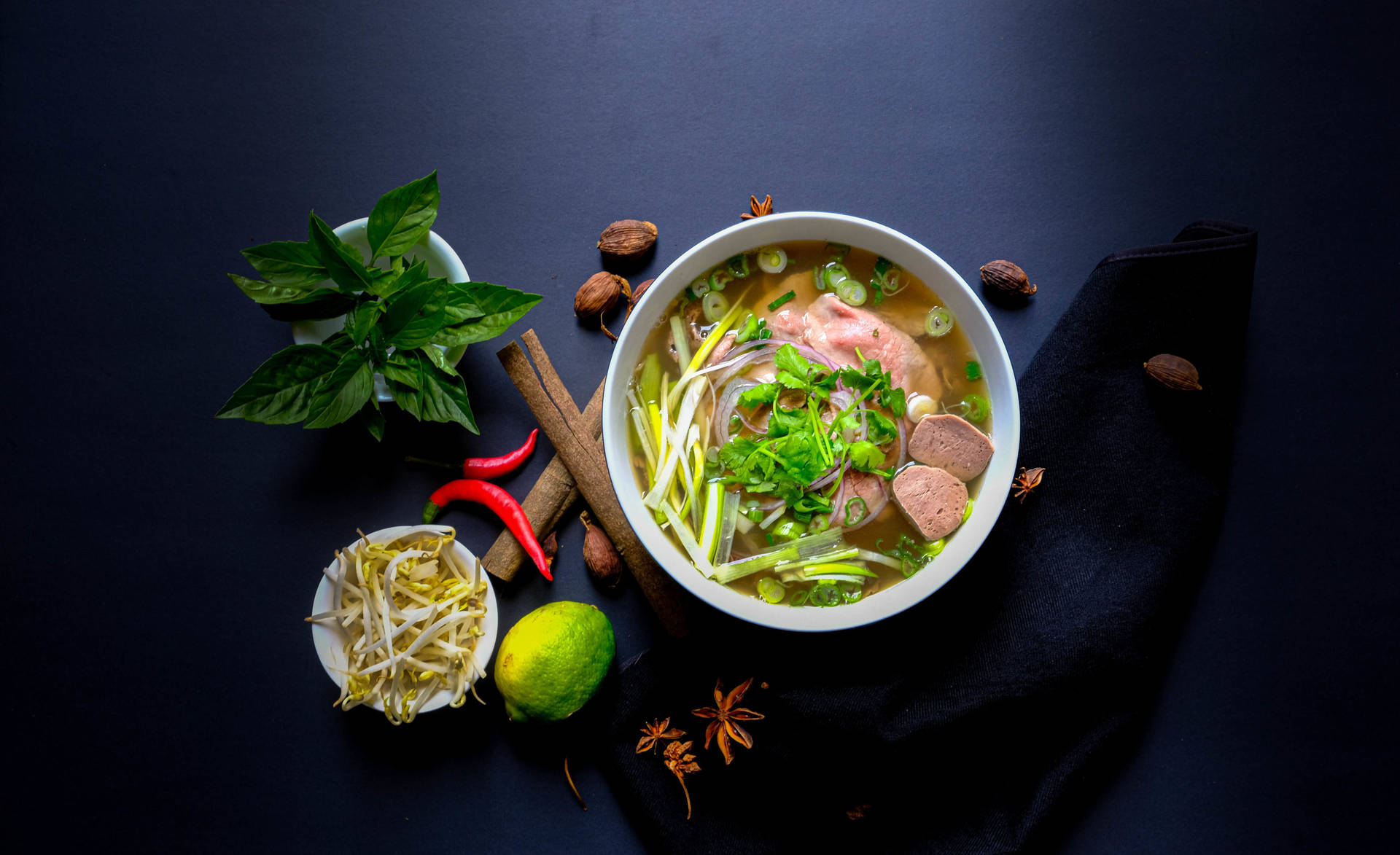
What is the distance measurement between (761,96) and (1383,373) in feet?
7.00

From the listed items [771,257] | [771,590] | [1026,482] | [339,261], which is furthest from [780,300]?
[339,261]

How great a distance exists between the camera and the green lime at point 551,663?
6.44ft

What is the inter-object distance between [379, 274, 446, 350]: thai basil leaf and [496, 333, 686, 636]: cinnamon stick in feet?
1.10

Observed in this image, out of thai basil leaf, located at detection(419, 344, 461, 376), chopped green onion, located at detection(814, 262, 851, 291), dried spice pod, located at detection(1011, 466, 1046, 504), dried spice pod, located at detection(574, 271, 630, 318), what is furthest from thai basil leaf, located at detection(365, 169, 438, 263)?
dried spice pod, located at detection(1011, 466, 1046, 504)

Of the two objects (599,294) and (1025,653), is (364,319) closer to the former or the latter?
(599,294)

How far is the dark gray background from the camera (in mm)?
2285

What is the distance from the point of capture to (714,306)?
6.78ft

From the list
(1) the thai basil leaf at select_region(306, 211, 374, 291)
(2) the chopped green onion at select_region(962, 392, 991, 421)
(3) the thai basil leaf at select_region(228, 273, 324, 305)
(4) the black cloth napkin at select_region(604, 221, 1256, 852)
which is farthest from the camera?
(4) the black cloth napkin at select_region(604, 221, 1256, 852)

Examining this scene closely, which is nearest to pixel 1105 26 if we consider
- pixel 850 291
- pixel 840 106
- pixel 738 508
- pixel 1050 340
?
pixel 840 106

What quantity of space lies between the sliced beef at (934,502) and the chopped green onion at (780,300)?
59 cm

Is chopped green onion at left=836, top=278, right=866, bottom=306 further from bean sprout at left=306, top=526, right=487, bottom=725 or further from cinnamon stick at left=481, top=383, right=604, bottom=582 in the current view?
bean sprout at left=306, top=526, right=487, bottom=725

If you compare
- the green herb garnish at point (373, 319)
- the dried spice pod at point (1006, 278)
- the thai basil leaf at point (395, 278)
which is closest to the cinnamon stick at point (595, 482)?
the green herb garnish at point (373, 319)

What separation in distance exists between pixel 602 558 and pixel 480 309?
804 millimetres

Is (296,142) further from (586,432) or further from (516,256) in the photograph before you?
(586,432)
